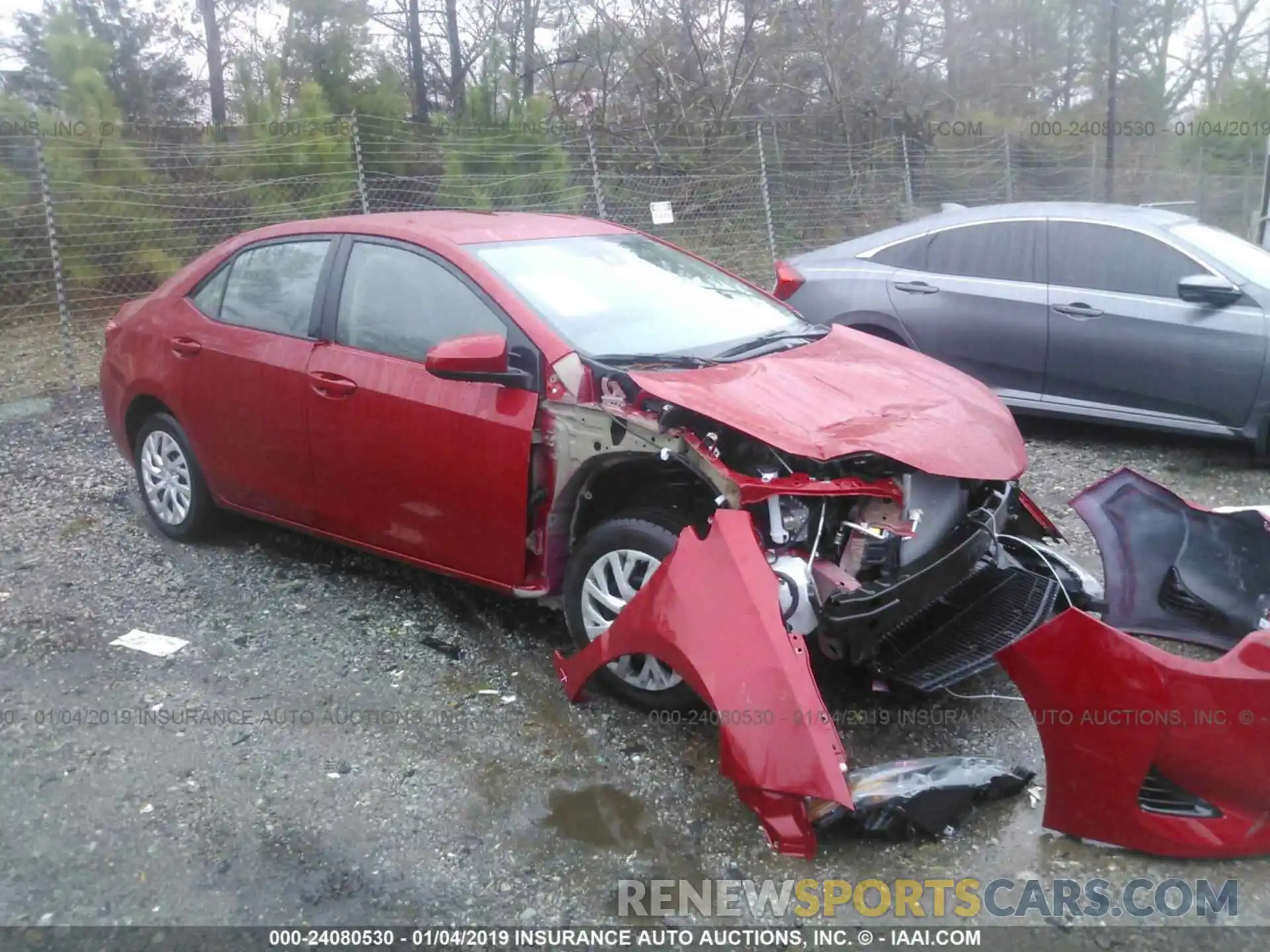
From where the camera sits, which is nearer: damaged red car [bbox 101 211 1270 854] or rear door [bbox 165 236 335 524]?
damaged red car [bbox 101 211 1270 854]

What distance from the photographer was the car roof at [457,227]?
447cm

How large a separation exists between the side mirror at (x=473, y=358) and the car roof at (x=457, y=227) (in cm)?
69

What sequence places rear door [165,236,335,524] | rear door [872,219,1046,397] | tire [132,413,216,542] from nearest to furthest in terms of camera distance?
rear door [165,236,335,524] → tire [132,413,216,542] → rear door [872,219,1046,397]

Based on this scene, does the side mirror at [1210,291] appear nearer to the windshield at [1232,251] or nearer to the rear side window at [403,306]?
the windshield at [1232,251]

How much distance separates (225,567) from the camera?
208 inches

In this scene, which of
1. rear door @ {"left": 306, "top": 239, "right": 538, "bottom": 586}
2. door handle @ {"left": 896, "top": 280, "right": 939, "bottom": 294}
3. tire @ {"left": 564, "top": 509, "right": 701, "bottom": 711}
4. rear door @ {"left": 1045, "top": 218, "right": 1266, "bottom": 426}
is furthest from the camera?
door handle @ {"left": 896, "top": 280, "right": 939, "bottom": 294}

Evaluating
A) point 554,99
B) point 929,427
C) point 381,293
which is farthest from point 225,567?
point 554,99

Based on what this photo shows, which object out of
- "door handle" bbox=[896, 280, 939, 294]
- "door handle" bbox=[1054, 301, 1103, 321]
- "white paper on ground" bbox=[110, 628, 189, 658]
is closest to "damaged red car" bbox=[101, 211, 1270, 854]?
"white paper on ground" bbox=[110, 628, 189, 658]

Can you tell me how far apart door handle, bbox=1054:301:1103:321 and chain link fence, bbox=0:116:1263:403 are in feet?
22.3

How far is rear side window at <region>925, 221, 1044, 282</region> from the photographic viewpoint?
22.4ft

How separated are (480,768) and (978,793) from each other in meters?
1.50

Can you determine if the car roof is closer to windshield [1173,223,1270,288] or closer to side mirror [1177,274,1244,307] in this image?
side mirror [1177,274,1244,307]

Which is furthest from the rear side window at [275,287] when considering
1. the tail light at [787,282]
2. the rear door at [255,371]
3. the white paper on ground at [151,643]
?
the tail light at [787,282]

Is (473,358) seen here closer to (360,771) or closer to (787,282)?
(360,771)
